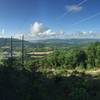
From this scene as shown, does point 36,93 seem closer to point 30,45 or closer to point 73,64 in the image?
point 30,45

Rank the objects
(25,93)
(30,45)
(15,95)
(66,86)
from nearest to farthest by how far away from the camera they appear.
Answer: (15,95)
(25,93)
(66,86)
(30,45)

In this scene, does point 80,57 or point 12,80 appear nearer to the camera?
point 12,80

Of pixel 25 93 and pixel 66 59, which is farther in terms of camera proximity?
pixel 66 59

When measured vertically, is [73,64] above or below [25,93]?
below

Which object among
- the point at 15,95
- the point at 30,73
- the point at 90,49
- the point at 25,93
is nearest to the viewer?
the point at 15,95

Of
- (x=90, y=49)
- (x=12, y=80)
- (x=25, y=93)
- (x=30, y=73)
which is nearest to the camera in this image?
(x=25, y=93)

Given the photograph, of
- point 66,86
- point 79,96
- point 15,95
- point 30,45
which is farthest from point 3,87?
point 30,45

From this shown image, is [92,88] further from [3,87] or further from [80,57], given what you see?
[80,57]

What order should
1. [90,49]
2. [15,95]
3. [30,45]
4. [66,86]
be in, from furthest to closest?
[90,49], [30,45], [66,86], [15,95]

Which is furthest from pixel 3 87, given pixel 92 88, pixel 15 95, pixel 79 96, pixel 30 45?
pixel 30 45
